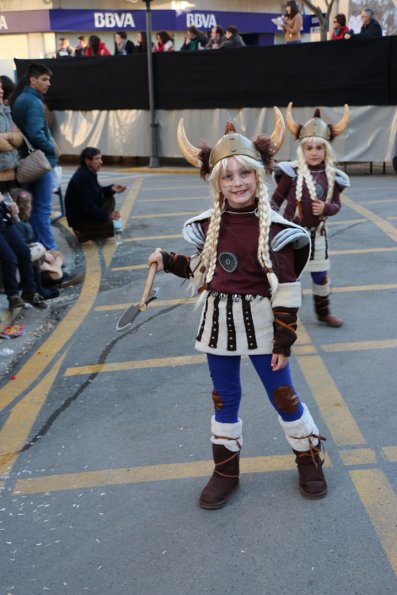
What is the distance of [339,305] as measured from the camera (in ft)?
21.9

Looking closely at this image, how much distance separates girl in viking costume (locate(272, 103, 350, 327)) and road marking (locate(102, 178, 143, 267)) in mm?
3150

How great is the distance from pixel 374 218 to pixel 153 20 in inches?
753

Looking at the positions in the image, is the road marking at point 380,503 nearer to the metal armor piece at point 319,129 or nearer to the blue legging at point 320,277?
the blue legging at point 320,277

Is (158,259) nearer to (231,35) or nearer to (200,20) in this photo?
(231,35)

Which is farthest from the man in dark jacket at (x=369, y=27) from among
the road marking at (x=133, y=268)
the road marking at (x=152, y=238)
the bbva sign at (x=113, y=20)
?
the bbva sign at (x=113, y=20)

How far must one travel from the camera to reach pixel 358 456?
4066 mm

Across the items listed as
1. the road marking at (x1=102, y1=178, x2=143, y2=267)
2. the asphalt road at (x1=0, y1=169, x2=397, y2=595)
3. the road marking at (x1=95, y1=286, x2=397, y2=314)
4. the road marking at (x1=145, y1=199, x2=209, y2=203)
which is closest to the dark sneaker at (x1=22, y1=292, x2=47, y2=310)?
the asphalt road at (x1=0, y1=169, x2=397, y2=595)

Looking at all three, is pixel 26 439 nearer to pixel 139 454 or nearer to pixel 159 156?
→ pixel 139 454

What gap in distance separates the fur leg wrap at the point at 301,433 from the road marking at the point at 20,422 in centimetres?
160

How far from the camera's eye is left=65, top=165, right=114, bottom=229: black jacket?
921 cm

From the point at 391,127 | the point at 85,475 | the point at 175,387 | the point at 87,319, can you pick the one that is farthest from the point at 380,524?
the point at 391,127

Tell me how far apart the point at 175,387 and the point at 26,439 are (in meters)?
1.11

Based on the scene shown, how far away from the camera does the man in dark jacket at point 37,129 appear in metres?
8.41

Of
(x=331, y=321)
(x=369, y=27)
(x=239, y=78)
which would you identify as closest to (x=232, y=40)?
(x=239, y=78)
